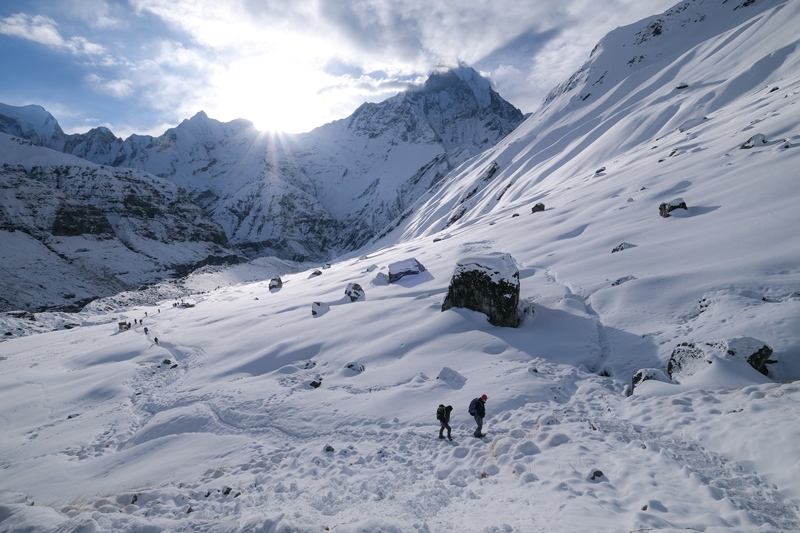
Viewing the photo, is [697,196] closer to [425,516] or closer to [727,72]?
[425,516]

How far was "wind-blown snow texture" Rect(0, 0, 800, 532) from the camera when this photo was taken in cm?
704

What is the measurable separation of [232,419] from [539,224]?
24524 millimetres

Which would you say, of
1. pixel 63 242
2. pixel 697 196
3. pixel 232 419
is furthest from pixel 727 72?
pixel 63 242

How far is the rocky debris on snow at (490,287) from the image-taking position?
15258 mm

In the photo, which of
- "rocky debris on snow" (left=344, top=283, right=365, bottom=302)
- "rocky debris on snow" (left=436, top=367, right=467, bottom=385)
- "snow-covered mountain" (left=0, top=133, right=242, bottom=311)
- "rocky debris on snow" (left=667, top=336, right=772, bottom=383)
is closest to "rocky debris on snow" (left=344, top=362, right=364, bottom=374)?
"rocky debris on snow" (left=436, top=367, right=467, bottom=385)

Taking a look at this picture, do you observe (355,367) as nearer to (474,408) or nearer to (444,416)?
(444,416)

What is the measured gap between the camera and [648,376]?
10.2 m

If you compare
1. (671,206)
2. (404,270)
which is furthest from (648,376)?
(404,270)

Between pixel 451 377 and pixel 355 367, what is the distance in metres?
4.37

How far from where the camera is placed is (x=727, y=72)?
47125 mm

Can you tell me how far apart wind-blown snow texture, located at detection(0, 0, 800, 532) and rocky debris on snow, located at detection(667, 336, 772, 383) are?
318 millimetres

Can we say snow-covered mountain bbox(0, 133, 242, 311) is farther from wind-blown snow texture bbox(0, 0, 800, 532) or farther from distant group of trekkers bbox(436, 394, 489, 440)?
distant group of trekkers bbox(436, 394, 489, 440)

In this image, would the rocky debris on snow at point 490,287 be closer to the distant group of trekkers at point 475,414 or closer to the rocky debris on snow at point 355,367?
the rocky debris on snow at point 355,367

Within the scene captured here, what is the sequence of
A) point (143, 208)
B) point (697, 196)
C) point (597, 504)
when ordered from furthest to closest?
point (143, 208)
point (697, 196)
point (597, 504)
